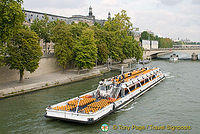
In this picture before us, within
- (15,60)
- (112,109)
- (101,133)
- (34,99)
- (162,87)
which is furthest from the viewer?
(162,87)

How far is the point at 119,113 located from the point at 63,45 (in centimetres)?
2489

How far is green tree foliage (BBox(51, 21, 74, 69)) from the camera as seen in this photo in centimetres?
4372

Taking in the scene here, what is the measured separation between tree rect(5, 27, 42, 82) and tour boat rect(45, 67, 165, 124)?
1257 centimetres

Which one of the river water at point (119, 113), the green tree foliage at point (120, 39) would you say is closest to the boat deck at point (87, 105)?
the river water at point (119, 113)

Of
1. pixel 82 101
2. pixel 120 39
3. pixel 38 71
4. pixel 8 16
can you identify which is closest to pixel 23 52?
pixel 8 16

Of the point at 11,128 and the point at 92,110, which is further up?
the point at 92,110

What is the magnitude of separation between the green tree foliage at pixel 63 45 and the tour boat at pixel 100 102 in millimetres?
15423

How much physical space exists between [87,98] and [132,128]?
7.29 metres

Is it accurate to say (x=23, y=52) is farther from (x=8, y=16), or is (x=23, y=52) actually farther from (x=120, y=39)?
(x=120, y=39)

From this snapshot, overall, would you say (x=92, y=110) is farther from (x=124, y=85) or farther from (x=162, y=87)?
(x=162, y=87)

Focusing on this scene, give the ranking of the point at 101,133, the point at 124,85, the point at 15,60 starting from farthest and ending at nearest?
the point at 15,60
the point at 124,85
the point at 101,133

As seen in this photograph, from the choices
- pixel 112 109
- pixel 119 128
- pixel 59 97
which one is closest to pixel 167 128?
pixel 119 128

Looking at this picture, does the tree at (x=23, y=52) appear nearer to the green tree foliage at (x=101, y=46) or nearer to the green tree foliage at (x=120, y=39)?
the green tree foliage at (x=101, y=46)

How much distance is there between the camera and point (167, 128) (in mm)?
19688
